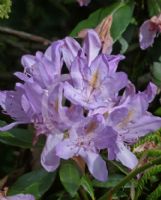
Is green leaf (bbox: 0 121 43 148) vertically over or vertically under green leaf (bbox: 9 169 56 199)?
over

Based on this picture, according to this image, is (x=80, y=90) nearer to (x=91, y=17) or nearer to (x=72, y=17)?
(x=91, y=17)

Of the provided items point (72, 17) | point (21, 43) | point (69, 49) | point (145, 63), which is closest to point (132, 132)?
point (69, 49)

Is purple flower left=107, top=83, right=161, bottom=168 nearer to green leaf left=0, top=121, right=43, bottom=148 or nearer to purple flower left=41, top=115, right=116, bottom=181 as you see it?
purple flower left=41, top=115, right=116, bottom=181

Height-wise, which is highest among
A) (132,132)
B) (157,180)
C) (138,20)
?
(138,20)

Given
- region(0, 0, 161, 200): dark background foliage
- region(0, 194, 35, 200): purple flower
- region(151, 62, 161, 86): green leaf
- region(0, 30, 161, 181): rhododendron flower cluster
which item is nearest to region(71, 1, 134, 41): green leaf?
region(0, 0, 161, 200): dark background foliage

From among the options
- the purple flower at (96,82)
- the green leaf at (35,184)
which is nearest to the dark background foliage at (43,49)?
the green leaf at (35,184)

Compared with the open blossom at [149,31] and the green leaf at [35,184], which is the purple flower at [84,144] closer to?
the green leaf at [35,184]
